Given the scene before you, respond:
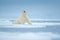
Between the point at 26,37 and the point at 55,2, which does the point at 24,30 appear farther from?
the point at 55,2

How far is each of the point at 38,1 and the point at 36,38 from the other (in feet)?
1.88

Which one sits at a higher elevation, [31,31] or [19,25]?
[19,25]

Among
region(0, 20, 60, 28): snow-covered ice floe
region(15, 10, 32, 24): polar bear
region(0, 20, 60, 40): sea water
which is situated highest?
region(15, 10, 32, 24): polar bear

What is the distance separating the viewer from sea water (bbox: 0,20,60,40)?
2104 mm

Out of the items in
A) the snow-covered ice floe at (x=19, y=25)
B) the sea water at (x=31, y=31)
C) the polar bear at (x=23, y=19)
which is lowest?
the sea water at (x=31, y=31)

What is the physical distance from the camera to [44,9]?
217cm

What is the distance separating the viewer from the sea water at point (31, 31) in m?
2.10

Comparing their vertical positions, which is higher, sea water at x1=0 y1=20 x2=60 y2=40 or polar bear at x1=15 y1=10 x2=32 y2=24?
polar bear at x1=15 y1=10 x2=32 y2=24

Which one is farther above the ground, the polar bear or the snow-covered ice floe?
the polar bear

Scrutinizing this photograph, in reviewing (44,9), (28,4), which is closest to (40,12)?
(44,9)

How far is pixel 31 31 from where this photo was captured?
2123 mm

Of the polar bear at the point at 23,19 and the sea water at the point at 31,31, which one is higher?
the polar bear at the point at 23,19

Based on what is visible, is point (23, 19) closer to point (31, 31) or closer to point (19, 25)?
point (19, 25)

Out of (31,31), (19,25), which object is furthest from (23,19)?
(31,31)
